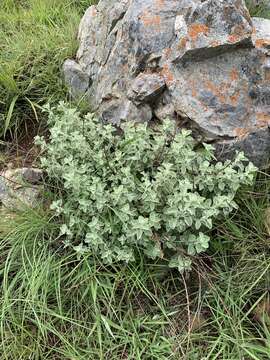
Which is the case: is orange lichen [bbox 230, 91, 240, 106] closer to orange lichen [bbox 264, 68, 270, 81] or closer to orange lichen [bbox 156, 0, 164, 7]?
orange lichen [bbox 264, 68, 270, 81]

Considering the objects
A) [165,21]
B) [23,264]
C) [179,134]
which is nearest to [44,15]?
[165,21]

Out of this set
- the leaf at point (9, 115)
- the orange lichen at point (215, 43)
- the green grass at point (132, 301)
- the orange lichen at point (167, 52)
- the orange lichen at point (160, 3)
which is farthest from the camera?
the leaf at point (9, 115)

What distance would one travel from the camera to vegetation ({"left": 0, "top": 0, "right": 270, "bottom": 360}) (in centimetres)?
245

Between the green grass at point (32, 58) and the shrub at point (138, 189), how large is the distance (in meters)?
0.64

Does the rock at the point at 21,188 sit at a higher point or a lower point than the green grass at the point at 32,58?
lower

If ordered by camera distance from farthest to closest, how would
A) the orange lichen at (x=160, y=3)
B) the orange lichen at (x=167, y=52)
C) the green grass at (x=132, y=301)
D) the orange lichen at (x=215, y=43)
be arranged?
the orange lichen at (x=160, y=3), the orange lichen at (x=167, y=52), the orange lichen at (x=215, y=43), the green grass at (x=132, y=301)

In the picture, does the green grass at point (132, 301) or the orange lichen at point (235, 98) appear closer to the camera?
the green grass at point (132, 301)

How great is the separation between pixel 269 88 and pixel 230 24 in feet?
1.45

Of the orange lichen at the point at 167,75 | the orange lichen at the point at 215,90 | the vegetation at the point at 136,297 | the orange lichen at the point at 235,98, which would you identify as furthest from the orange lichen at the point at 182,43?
the vegetation at the point at 136,297

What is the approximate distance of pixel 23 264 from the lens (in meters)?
2.62

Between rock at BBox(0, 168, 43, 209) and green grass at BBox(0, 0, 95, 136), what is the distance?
0.45 meters

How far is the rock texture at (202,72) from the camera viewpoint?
278 cm

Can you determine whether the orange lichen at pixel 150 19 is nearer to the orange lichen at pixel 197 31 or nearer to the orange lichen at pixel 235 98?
the orange lichen at pixel 197 31

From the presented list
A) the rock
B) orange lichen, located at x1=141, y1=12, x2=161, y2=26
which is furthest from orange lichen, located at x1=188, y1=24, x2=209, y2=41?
the rock
